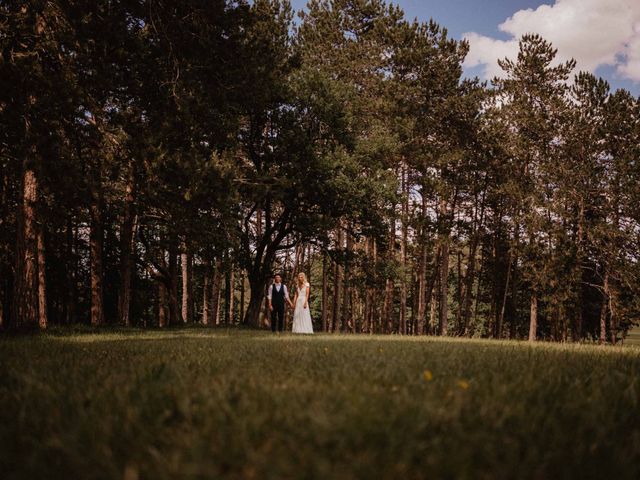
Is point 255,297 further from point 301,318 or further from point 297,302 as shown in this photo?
point 297,302

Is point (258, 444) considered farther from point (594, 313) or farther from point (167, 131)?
point (594, 313)

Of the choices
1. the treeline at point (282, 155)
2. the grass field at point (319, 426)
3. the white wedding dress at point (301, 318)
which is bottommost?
the white wedding dress at point (301, 318)

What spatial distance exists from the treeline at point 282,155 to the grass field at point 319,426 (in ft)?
33.0

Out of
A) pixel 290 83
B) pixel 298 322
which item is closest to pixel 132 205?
pixel 298 322

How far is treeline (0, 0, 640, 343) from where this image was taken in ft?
41.8

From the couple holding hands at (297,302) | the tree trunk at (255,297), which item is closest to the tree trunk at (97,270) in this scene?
the couple holding hands at (297,302)

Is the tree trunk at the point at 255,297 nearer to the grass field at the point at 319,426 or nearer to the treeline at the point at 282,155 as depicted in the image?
the treeline at the point at 282,155

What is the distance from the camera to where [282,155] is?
77.1 feet

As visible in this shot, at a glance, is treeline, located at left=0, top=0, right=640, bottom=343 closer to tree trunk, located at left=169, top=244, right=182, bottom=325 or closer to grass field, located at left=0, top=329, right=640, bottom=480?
tree trunk, located at left=169, top=244, right=182, bottom=325

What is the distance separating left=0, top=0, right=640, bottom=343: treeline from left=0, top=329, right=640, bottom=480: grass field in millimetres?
10055

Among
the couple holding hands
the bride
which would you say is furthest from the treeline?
the bride

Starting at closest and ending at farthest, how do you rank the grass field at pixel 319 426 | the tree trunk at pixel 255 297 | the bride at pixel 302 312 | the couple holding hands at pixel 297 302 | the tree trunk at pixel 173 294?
the grass field at pixel 319 426 → the couple holding hands at pixel 297 302 → the bride at pixel 302 312 → the tree trunk at pixel 173 294 → the tree trunk at pixel 255 297

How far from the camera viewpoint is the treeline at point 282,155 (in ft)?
41.8

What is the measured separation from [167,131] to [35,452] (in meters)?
12.0
